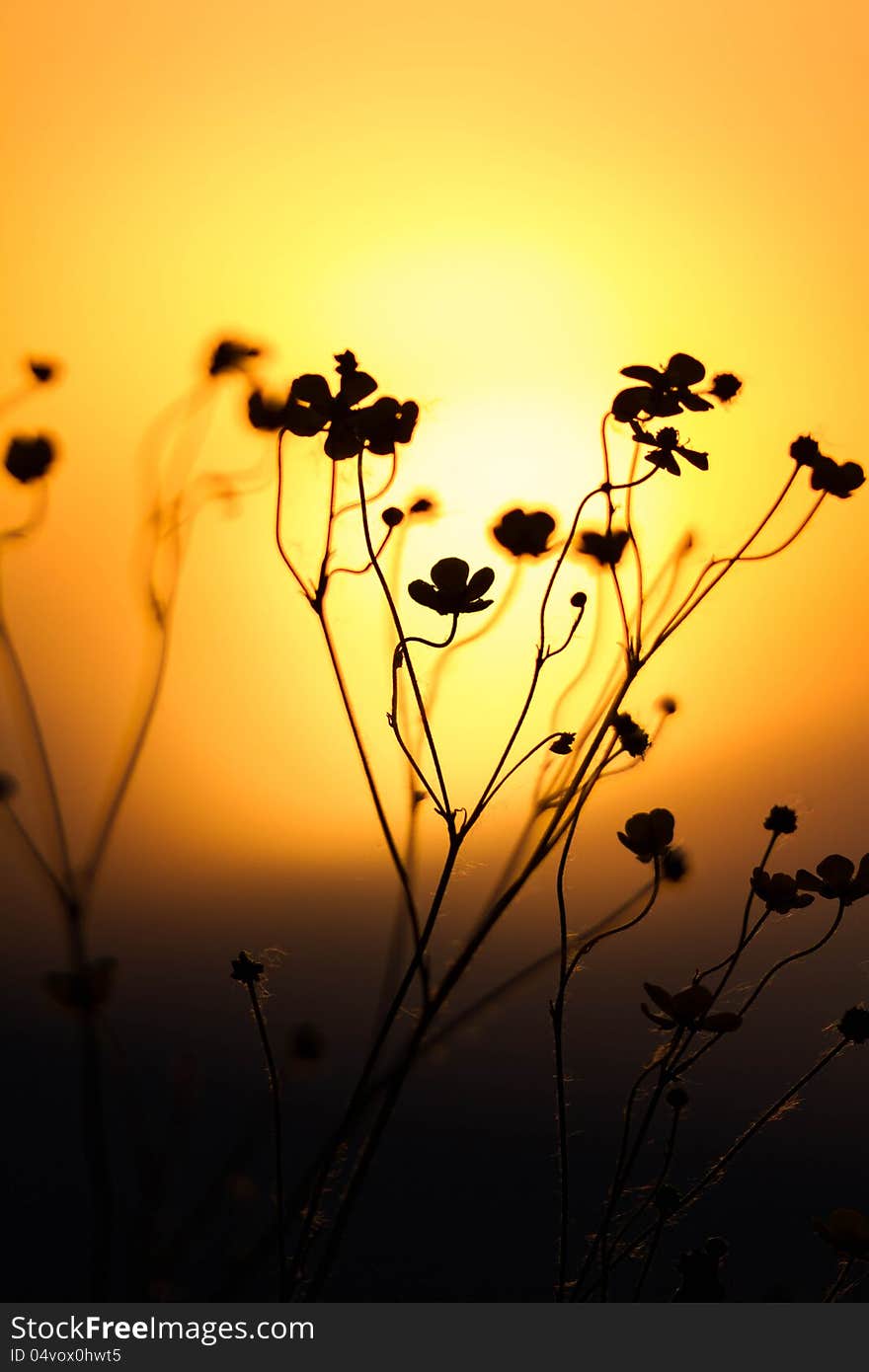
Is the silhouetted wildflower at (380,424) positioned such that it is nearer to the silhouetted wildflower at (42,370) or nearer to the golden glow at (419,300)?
the silhouetted wildflower at (42,370)

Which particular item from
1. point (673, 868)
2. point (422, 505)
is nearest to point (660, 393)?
point (422, 505)

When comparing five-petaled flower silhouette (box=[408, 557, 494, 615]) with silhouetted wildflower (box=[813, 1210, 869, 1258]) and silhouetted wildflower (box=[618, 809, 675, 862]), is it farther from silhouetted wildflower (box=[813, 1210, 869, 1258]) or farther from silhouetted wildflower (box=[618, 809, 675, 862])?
silhouetted wildflower (box=[813, 1210, 869, 1258])

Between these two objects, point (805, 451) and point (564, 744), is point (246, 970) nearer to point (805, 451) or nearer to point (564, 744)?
point (564, 744)

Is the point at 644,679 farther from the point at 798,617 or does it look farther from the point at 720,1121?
the point at 720,1121

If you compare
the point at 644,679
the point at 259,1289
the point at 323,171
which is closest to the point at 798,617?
the point at 644,679

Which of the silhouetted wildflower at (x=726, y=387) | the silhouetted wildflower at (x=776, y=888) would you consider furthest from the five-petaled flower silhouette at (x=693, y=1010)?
the silhouetted wildflower at (x=726, y=387)

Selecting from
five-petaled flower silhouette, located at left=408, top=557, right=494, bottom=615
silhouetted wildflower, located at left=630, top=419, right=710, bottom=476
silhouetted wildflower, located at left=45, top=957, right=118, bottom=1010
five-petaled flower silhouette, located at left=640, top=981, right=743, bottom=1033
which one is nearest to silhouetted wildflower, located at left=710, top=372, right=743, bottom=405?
silhouetted wildflower, located at left=630, top=419, right=710, bottom=476
